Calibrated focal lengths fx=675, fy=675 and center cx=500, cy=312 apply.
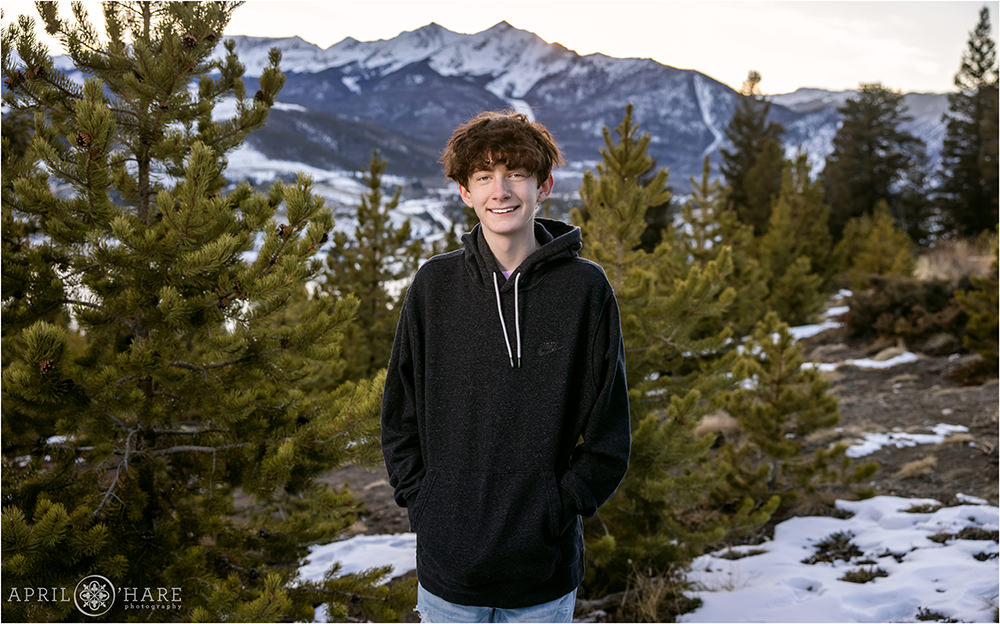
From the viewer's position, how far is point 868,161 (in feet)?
125

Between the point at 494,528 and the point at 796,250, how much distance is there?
2294 centimetres

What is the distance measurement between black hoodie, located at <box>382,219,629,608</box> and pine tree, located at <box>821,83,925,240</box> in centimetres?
3746

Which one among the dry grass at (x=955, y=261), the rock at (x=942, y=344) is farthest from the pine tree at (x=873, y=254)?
the rock at (x=942, y=344)

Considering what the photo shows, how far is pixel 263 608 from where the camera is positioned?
3250mm

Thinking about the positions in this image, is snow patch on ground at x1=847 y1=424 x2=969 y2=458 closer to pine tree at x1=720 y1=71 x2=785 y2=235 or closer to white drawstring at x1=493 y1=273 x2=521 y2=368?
white drawstring at x1=493 y1=273 x2=521 y2=368

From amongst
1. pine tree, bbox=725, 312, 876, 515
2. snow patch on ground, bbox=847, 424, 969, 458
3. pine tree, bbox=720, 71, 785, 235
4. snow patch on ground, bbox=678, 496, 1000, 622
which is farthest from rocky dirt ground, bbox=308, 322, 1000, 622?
pine tree, bbox=720, 71, 785, 235

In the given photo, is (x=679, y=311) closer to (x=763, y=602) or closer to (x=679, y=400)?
(x=679, y=400)

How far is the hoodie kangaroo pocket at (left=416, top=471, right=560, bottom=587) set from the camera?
81.4 inches

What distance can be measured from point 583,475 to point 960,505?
6.35m

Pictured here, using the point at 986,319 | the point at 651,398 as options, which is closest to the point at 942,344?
the point at 986,319

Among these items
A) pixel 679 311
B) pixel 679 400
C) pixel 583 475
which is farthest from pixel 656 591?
pixel 583 475

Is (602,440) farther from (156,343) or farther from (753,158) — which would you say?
(753,158)

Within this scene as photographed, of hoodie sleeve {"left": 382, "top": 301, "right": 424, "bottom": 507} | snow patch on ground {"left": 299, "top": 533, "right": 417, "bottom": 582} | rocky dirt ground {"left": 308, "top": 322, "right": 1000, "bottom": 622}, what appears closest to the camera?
hoodie sleeve {"left": 382, "top": 301, "right": 424, "bottom": 507}

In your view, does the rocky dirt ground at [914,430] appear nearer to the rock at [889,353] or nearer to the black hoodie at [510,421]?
the rock at [889,353]
